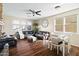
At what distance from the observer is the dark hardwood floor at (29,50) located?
175cm

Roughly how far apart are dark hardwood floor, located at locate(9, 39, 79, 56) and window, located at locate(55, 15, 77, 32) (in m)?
0.37

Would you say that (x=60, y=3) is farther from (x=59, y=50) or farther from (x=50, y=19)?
(x=59, y=50)

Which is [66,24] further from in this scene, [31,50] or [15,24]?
[15,24]

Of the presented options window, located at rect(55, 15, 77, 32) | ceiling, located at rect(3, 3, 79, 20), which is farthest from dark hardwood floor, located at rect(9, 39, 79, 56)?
ceiling, located at rect(3, 3, 79, 20)

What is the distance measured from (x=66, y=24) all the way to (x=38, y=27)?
1.85 ft

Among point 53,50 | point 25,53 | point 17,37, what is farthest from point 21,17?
point 53,50

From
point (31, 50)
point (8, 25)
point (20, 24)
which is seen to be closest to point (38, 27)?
point (20, 24)

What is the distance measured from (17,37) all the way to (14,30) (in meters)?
0.15

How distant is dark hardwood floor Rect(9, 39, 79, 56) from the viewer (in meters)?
1.76

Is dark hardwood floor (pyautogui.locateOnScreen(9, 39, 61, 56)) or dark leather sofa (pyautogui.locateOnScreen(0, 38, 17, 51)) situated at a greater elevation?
dark leather sofa (pyautogui.locateOnScreen(0, 38, 17, 51))

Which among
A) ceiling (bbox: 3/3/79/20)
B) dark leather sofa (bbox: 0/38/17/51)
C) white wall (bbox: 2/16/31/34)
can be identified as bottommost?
dark leather sofa (bbox: 0/38/17/51)

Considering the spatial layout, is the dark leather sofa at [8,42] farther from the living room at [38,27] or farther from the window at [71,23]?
the window at [71,23]

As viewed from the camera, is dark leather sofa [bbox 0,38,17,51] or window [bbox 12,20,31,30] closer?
dark leather sofa [bbox 0,38,17,51]

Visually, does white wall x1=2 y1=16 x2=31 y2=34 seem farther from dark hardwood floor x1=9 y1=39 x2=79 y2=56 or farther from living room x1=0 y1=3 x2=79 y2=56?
dark hardwood floor x1=9 y1=39 x2=79 y2=56
